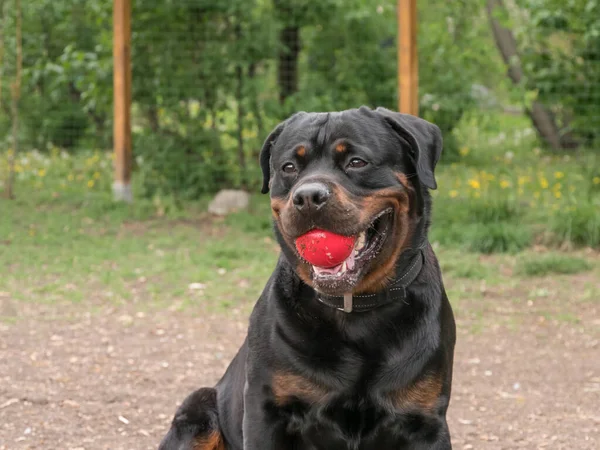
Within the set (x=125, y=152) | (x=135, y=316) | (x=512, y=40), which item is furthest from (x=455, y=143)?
(x=135, y=316)

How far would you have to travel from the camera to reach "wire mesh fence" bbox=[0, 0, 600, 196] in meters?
9.64

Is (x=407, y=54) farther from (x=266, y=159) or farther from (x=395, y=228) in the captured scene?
(x=395, y=228)

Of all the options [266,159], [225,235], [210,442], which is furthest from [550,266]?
[210,442]

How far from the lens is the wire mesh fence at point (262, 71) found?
380 inches

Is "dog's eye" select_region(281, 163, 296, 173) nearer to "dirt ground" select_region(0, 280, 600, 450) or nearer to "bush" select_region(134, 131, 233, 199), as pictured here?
"dirt ground" select_region(0, 280, 600, 450)

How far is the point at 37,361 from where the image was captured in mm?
5711

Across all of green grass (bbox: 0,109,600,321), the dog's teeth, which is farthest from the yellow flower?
the dog's teeth

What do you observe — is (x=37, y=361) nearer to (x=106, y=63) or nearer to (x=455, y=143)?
(x=106, y=63)

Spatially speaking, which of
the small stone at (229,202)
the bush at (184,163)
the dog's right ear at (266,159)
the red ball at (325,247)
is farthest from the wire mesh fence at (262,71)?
the red ball at (325,247)

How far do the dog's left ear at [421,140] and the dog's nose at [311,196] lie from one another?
40cm

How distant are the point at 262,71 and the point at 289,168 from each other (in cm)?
713

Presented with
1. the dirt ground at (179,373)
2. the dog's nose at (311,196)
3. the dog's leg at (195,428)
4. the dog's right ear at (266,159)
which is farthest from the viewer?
the dirt ground at (179,373)

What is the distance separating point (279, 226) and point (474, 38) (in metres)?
9.14

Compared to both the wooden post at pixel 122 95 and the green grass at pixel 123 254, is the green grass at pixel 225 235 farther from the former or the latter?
the wooden post at pixel 122 95
